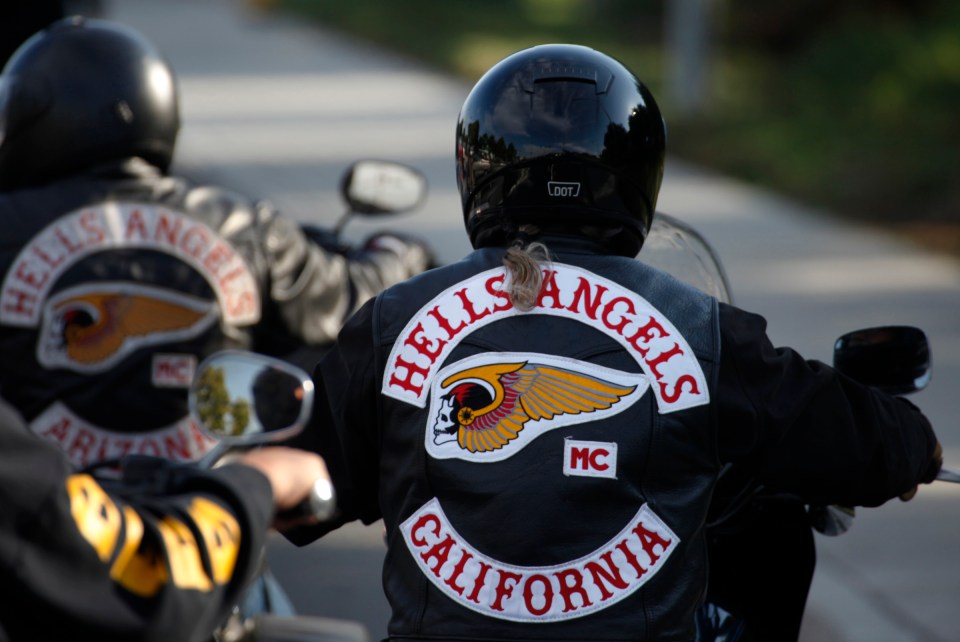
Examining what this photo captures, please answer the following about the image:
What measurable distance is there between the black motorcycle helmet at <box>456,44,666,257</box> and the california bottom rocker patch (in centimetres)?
59

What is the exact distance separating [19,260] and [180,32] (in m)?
17.7

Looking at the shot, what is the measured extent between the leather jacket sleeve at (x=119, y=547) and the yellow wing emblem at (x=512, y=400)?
58 cm

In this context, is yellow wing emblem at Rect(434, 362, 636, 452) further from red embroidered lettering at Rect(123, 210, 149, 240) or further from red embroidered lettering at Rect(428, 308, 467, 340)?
red embroidered lettering at Rect(123, 210, 149, 240)

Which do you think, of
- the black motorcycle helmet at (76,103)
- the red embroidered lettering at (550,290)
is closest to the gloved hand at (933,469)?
the red embroidered lettering at (550,290)

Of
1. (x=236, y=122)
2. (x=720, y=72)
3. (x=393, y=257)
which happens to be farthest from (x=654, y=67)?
(x=393, y=257)

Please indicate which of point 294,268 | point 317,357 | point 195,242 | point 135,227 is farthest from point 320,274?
point 135,227

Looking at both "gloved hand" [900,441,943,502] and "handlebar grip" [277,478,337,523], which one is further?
"gloved hand" [900,441,943,502]

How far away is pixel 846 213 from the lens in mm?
10891

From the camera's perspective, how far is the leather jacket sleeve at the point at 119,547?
61.5 inches

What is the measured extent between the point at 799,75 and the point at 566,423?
14.3 meters

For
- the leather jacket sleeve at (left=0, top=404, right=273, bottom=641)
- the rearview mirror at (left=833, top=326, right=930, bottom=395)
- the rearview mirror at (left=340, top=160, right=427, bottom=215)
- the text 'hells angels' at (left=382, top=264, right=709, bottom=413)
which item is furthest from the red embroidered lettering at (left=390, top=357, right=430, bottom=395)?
the rearview mirror at (left=340, top=160, right=427, bottom=215)

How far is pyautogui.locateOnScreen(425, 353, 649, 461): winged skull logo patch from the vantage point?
7.45 ft

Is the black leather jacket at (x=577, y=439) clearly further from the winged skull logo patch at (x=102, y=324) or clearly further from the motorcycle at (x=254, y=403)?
the winged skull logo patch at (x=102, y=324)

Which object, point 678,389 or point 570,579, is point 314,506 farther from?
point 678,389
